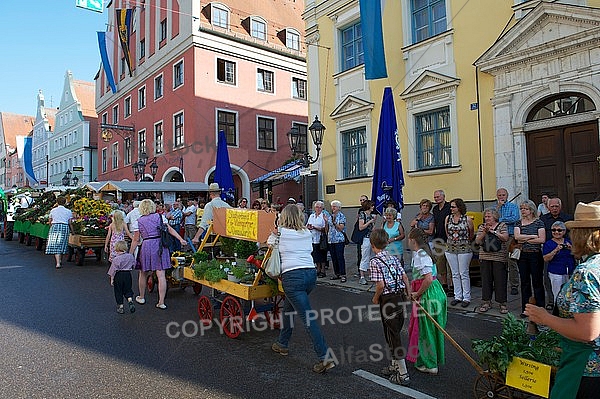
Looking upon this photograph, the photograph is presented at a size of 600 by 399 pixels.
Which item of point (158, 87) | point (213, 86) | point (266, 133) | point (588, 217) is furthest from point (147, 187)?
point (588, 217)

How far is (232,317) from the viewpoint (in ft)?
19.3

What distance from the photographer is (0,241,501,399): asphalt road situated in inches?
164

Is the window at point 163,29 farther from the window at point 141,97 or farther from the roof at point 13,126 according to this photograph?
the roof at point 13,126

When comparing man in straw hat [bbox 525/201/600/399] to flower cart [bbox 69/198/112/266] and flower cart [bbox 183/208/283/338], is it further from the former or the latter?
flower cart [bbox 69/198/112/266]

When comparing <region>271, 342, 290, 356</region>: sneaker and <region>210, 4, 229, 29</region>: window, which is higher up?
<region>210, 4, 229, 29</region>: window

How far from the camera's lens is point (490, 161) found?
38.5ft

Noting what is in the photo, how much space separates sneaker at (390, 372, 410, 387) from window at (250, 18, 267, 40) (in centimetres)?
2589

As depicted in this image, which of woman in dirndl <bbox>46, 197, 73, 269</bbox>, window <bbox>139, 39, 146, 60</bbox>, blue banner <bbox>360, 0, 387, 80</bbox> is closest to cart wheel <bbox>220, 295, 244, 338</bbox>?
woman in dirndl <bbox>46, 197, 73, 269</bbox>

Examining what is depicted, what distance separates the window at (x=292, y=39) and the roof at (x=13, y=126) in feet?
219

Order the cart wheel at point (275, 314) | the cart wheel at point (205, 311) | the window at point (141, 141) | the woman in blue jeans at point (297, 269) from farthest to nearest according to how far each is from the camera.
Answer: the window at point (141, 141) < the cart wheel at point (205, 311) < the cart wheel at point (275, 314) < the woman in blue jeans at point (297, 269)

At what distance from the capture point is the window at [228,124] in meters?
25.7

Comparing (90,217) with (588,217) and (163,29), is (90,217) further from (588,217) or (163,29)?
(163,29)

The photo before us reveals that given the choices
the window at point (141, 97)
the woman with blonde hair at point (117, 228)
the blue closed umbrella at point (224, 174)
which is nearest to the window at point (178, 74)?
the window at point (141, 97)

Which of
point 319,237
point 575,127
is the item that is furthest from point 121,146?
point 575,127
